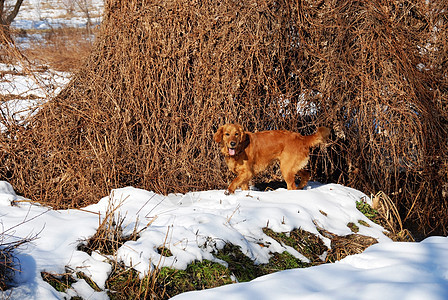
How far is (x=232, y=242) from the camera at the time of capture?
12.2 ft

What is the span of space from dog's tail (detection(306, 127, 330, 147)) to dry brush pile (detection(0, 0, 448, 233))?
75cm

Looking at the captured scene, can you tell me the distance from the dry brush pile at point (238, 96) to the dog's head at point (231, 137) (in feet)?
1.87

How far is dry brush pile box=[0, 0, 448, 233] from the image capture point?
5570 mm

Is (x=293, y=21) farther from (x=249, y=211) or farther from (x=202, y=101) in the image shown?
(x=249, y=211)

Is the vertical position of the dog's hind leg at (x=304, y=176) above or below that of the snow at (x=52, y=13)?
below

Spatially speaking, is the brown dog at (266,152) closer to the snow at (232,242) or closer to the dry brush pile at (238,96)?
the snow at (232,242)

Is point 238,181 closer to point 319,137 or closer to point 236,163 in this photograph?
point 236,163

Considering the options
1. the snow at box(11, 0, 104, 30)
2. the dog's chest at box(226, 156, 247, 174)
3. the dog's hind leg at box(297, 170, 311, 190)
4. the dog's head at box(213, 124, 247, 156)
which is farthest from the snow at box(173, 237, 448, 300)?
the snow at box(11, 0, 104, 30)

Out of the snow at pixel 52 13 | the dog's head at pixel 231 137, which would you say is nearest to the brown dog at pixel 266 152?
the dog's head at pixel 231 137

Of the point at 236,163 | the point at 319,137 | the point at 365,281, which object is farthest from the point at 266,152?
the point at 365,281

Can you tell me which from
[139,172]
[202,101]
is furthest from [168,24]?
[139,172]

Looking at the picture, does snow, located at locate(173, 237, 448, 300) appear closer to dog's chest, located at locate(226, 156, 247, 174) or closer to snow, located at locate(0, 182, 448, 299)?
snow, located at locate(0, 182, 448, 299)

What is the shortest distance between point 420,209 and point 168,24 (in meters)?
4.47

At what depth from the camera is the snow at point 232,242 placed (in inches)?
76.3
